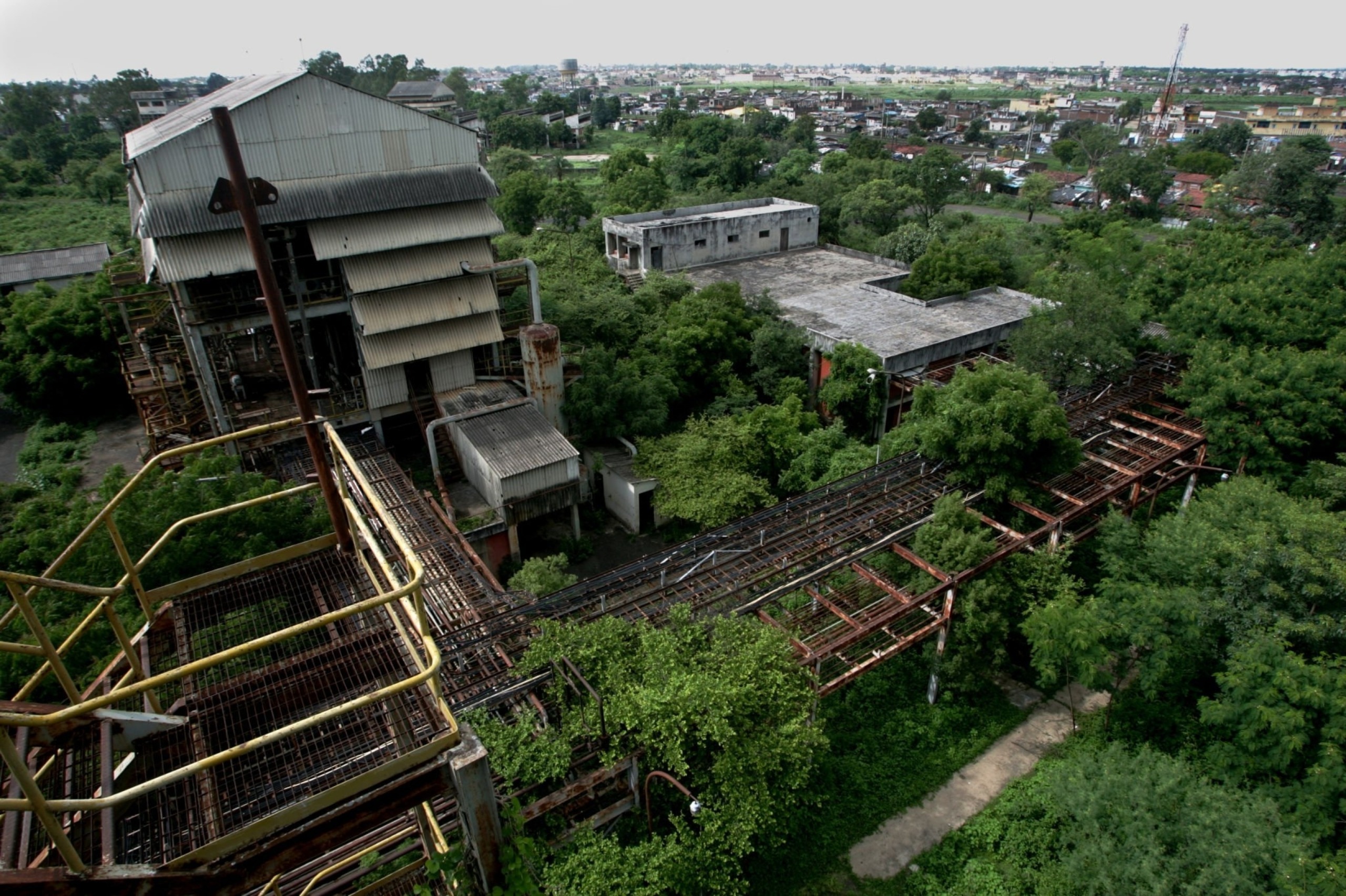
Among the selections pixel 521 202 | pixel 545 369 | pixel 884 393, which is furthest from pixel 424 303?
pixel 521 202

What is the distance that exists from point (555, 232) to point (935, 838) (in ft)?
104

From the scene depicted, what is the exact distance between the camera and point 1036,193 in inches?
2219

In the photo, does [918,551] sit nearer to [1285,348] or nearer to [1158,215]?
[1285,348]

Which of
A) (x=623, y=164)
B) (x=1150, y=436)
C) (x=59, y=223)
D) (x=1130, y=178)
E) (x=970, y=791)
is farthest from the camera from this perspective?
(x=1130, y=178)

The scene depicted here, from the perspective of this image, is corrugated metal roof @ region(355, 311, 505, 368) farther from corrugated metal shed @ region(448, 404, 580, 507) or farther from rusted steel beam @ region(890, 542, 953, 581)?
rusted steel beam @ region(890, 542, 953, 581)

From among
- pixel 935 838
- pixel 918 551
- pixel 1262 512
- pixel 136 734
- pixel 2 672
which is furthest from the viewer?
pixel 918 551

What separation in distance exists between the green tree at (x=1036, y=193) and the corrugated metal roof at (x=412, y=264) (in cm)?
4890

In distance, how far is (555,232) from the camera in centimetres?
3675

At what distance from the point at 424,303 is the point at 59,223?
47672mm

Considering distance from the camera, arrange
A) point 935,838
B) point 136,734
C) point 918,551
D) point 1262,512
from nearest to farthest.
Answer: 1. point 136,734
2. point 935,838
3. point 1262,512
4. point 918,551

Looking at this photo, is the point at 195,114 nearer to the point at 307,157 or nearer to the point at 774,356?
the point at 307,157

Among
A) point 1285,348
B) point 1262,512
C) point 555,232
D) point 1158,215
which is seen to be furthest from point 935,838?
point 1158,215

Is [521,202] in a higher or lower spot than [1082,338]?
higher

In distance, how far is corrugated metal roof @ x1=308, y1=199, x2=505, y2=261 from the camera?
18547mm
